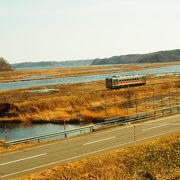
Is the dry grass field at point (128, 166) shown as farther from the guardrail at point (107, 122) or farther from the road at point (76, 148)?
the guardrail at point (107, 122)

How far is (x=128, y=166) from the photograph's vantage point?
17969 millimetres

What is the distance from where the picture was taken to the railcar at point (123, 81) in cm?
6738

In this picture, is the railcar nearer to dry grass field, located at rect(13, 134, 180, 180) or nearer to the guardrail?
the guardrail

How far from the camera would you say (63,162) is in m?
18.1

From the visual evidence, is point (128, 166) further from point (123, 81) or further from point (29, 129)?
point (123, 81)

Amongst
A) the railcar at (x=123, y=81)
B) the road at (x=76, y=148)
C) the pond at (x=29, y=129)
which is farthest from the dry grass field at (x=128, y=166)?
the railcar at (x=123, y=81)

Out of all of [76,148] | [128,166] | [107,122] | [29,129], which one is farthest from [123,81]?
[128,166]

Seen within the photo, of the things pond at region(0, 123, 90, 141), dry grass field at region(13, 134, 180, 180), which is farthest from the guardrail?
dry grass field at region(13, 134, 180, 180)

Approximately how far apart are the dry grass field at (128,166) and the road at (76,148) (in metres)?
1.48

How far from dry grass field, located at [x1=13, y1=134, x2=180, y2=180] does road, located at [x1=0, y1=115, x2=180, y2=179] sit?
58.1 inches

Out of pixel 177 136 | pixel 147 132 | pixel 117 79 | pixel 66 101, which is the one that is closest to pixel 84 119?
pixel 66 101

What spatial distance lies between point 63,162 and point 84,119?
24.1 meters

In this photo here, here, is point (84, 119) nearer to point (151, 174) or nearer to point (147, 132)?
point (147, 132)

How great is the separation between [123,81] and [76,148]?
50575 mm
